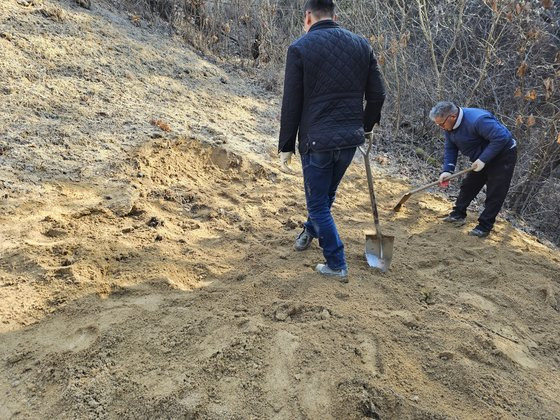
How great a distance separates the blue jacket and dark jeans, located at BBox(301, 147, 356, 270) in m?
1.84

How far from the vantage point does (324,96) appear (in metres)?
3.29

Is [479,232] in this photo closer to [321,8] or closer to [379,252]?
[379,252]

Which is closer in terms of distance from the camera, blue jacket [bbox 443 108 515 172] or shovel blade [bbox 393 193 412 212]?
blue jacket [bbox 443 108 515 172]

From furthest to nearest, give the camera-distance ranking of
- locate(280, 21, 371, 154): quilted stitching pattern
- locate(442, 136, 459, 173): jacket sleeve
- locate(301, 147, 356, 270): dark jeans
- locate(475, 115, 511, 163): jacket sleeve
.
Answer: locate(442, 136, 459, 173): jacket sleeve < locate(475, 115, 511, 163): jacket sleeve < locate(301, 147, 356, 270): dark jeans < locate(280, 21, 371, 154): quilted stitching pattern

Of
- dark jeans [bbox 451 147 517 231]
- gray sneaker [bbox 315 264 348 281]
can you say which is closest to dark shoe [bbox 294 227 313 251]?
gray sneaker [bbox 315 264 348 281]

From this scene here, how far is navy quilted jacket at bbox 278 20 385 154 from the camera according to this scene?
3199 millimetres

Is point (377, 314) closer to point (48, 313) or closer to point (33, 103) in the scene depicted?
point (48, 313)

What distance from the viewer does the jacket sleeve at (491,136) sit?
4.60 meters

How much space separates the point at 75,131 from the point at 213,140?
1.52m

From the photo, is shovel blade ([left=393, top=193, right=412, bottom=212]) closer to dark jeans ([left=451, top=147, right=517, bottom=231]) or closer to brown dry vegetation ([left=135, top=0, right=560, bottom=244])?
dark jeans ([left=451, top=147, right=517, bottom=231])

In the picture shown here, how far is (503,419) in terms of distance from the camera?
8.86 feet

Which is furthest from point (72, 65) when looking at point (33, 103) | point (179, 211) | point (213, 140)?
point (179, 211)

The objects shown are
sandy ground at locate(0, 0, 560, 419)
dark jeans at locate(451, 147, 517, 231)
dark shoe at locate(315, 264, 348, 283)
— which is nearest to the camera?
sandy ground at locate(0, 0, 560, 419)

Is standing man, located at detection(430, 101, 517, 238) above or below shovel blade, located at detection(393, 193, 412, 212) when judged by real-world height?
above
